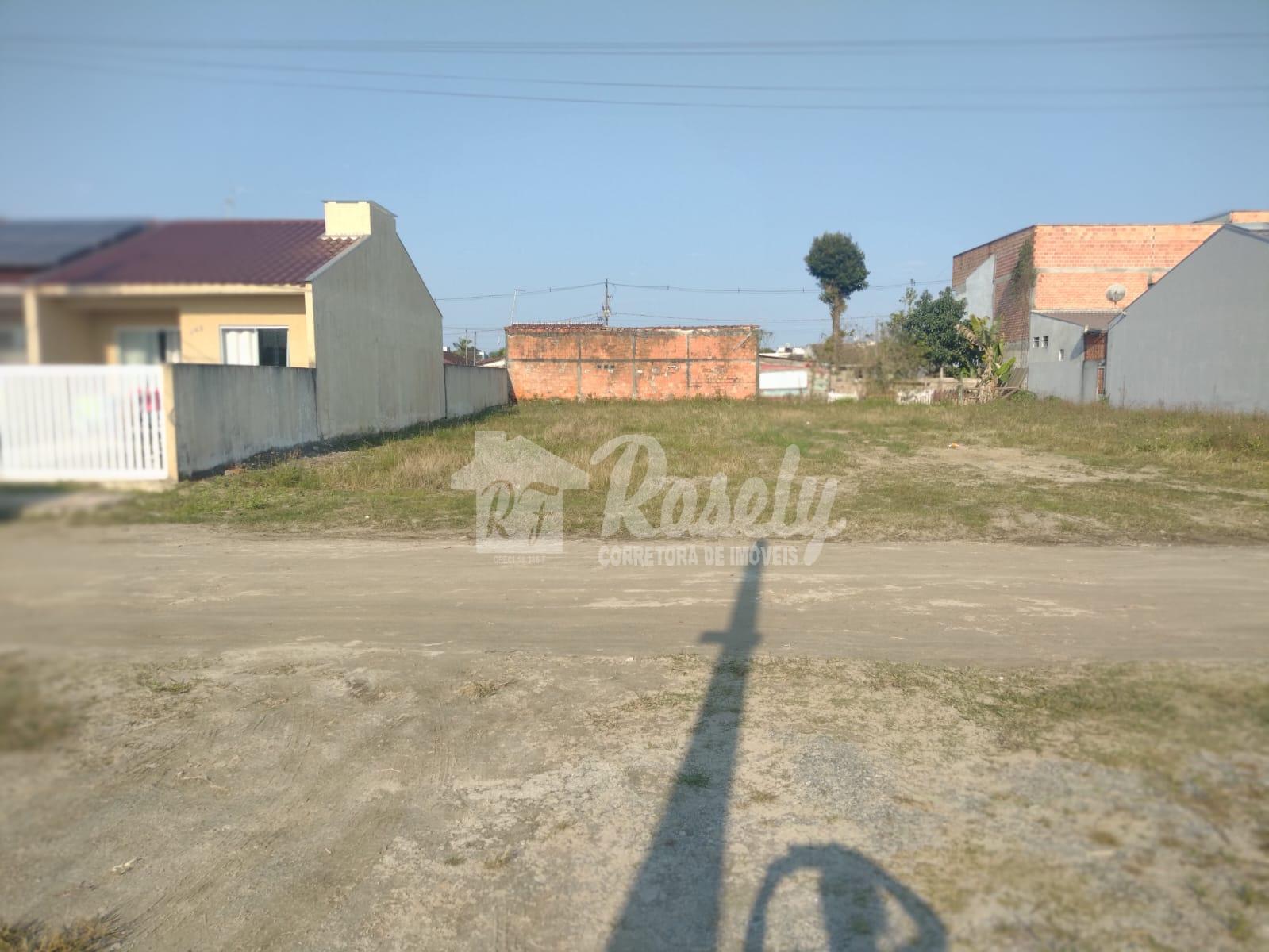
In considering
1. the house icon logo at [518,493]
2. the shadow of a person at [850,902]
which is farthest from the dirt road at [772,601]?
the shadow of a person at [850,902]

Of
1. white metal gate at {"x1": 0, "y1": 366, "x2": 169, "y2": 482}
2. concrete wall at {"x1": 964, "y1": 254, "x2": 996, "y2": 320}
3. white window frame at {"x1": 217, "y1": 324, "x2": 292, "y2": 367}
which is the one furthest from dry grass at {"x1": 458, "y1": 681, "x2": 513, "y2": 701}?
concrete wall at {"x1": 964, "y1": 254, "x2": 996, "y2": 320}

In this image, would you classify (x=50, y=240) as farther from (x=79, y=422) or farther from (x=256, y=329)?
(x=256, y=329)

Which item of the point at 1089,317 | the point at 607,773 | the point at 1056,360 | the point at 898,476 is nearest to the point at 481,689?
the point at 607,773

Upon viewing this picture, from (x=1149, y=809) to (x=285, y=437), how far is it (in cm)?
361

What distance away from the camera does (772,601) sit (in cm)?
702

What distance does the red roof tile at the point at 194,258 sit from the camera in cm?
101

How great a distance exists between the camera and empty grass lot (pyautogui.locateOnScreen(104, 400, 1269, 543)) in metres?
9.62

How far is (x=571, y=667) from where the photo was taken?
213 inches

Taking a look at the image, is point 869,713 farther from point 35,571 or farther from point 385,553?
point 385,553

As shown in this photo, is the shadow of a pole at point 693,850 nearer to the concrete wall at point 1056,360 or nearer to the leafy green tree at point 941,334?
the concrete wall at point 1056,360

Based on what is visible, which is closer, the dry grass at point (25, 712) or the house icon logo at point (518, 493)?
the dry grass at point (25, 712)

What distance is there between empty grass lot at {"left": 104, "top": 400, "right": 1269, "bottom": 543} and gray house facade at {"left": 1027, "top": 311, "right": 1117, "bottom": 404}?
694 cm

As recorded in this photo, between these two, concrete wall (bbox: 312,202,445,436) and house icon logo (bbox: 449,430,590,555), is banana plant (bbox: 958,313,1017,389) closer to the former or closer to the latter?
concrete wall (bbox: 312,202,445,436)

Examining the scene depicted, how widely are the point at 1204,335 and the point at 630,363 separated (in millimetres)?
22794
